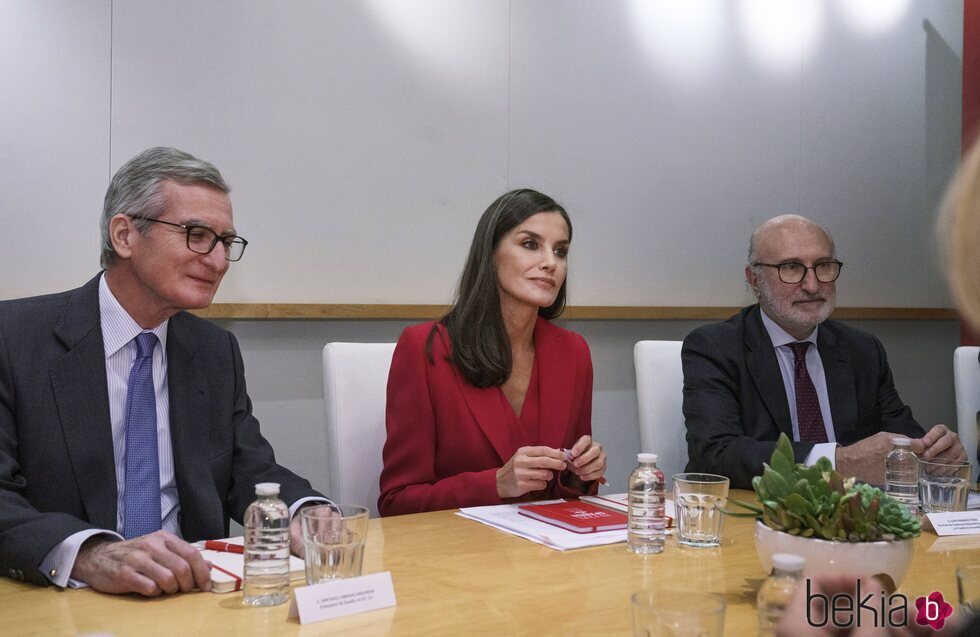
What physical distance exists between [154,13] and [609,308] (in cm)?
229

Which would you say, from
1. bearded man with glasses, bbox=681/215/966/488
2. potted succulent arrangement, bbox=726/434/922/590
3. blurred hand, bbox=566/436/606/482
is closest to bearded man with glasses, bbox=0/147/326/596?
blurred hand, bbox=566/436/606/482

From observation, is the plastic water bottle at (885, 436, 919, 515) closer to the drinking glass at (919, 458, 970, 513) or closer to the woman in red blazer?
the drinking glass at (919, 458, 970, 513)

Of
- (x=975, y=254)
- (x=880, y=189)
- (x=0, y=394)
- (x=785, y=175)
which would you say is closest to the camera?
(x=975, y=254)

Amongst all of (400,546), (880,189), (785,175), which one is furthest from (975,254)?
(880,189)

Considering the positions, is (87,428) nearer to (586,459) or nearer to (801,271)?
(586,459)

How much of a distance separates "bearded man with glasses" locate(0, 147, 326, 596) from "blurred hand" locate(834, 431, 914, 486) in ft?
4.51

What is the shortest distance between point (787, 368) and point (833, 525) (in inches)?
70.2


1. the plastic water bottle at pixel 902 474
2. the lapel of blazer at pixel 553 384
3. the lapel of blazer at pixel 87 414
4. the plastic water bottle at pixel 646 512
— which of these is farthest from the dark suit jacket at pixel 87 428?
the plastic water bottle at pixel 902 474

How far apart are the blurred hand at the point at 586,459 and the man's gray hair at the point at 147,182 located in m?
1.10

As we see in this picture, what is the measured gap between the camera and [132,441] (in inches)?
78.0

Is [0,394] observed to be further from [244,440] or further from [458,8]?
[458,8]

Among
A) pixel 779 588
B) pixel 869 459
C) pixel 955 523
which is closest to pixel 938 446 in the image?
pixel 869 459

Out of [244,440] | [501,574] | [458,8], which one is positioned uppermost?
[458,8]

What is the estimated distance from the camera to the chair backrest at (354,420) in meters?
2.36
